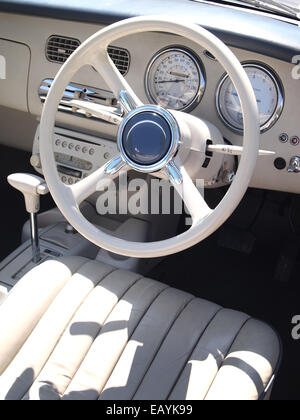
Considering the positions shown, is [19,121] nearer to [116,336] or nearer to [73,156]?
[73,156]

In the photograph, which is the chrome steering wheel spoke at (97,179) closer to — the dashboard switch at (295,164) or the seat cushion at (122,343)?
the seat cushion at (122,343)

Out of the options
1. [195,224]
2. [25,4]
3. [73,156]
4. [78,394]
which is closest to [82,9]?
[25,4]

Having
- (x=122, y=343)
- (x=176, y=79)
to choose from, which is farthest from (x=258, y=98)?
(x=122, y=343)

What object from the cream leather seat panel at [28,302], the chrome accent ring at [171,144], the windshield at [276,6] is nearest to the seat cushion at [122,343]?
the cream leather seat panel at [28,302]

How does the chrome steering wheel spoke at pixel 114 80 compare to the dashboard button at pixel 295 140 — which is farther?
the dashboard button at pixel 295 140

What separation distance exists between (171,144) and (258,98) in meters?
0.51

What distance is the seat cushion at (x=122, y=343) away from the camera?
4.52 feet

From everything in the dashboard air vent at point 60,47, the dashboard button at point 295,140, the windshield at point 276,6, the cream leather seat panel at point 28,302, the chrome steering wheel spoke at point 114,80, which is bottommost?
the cream leather seat panel at point 28,302

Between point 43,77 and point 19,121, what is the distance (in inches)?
21.2

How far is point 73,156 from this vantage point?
7.23 feet

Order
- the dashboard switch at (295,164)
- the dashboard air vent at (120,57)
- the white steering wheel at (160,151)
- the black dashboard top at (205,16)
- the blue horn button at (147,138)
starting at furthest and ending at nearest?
the dashboard air vent at (120,57)
the dashboard switch at (295,164)
the black dashboard top at (205,16)
the blue horn button at (147,138)
the white steering wheel at (160,151)

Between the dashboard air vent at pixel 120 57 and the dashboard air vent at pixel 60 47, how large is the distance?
16 cm

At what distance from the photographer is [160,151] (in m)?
1.40

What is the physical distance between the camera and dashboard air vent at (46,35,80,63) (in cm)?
204
